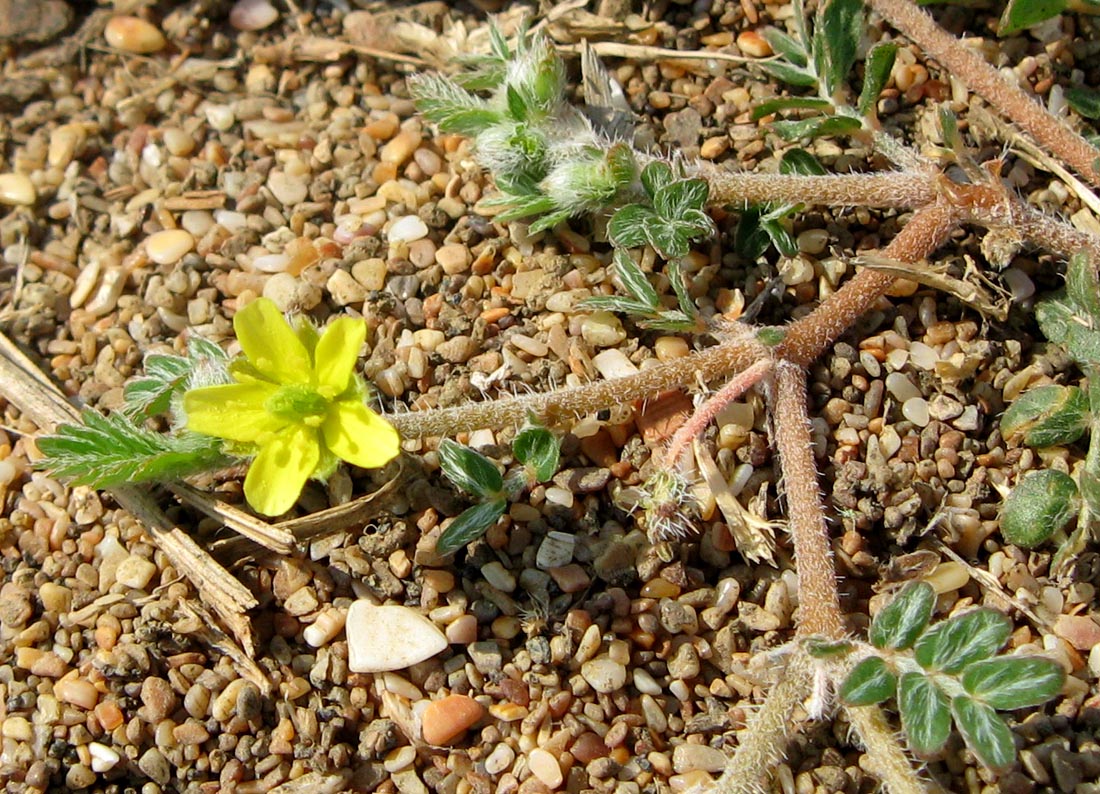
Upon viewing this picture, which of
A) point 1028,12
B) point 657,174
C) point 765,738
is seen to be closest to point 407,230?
point 657,174

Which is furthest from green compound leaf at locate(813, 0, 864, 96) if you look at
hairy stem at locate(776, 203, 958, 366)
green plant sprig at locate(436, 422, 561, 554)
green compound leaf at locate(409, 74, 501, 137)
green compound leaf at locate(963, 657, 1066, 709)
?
green compound leaf at locate(963, 657, 1066, 709)

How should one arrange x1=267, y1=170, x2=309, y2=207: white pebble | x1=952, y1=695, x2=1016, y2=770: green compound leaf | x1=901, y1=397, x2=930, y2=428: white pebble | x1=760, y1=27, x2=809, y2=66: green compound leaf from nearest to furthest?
x1=952, y1=695, x2=1016, y2=770: green compound leaf < x1=901, y1=397, x2=930, y2=428: white pebble < x1=760, y1=27, x2=809, y2=66: green compound leaf < x1=267, y1=170, x2=309, y2=207: white pebble

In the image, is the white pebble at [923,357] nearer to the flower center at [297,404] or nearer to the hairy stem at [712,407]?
the hairy stem at [712,407]

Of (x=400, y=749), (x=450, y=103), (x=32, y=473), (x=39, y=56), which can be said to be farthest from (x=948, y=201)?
(x=39, y=56)

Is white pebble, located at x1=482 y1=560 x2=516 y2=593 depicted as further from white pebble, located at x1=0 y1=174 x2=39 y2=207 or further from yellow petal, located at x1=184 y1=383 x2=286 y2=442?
white pebble, located at x1=0 y1=174 x2=39 y2=207

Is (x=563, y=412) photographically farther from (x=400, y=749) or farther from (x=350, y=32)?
(x=350, y=32)

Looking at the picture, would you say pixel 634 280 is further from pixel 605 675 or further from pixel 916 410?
pixel 605 675

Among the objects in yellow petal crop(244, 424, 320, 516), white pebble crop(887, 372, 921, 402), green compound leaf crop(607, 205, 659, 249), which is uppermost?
green compound leaf crop(607, 205, 659, 249)
